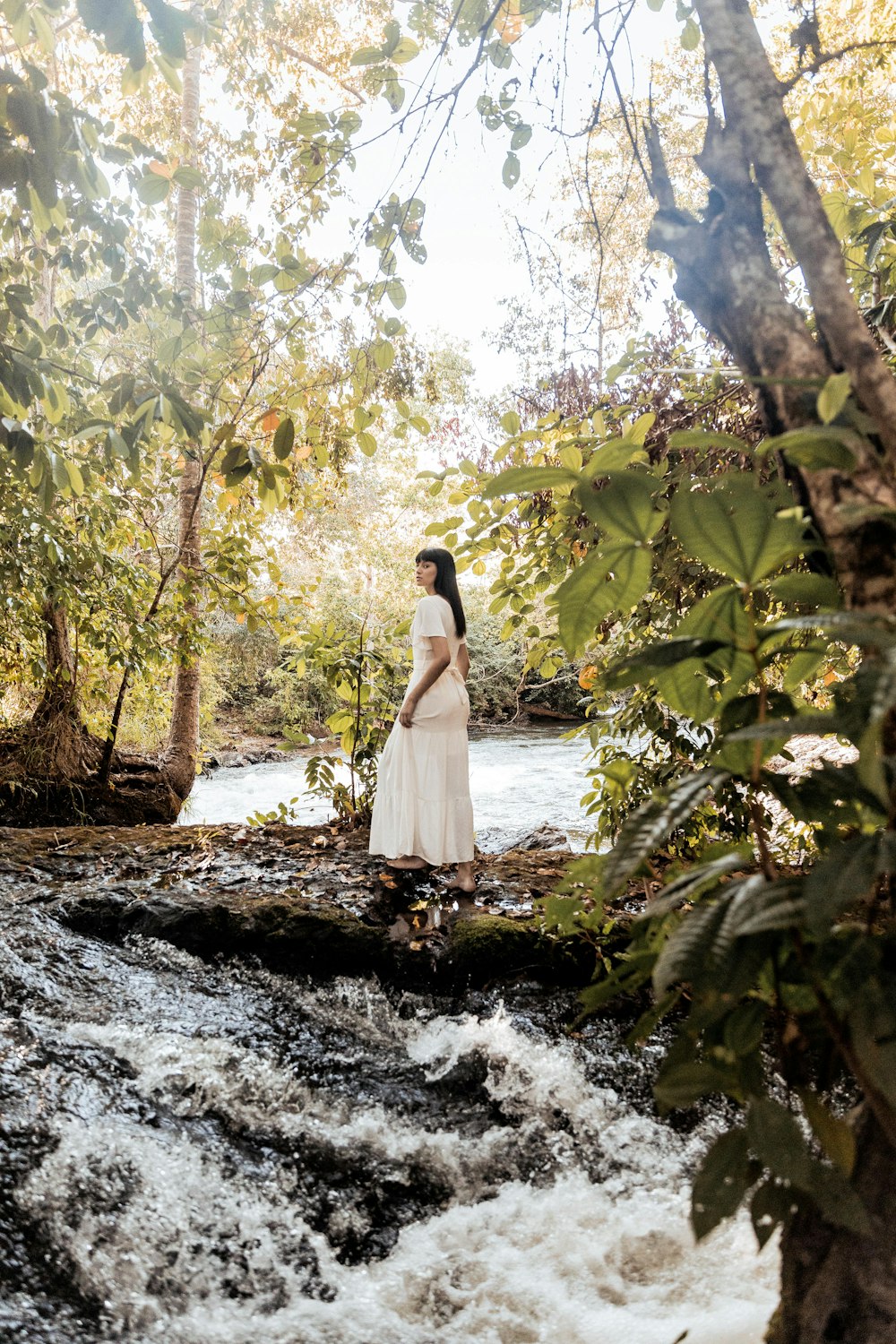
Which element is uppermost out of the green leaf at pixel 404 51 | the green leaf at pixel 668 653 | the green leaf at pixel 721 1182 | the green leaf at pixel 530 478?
the green leaf at pixel 404 51

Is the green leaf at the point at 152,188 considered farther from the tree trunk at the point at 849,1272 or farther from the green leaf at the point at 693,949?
the tree trunk at the point at 849,1272

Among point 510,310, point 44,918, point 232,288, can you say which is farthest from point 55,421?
point 510,310

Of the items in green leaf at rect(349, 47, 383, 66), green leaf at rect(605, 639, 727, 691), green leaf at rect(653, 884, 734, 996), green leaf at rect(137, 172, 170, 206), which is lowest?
green leaf at rect(653, 884, 734, 996)

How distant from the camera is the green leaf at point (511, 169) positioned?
209 cm

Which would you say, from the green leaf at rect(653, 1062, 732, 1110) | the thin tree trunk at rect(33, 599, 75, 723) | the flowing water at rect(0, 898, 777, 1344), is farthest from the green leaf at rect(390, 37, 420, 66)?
the thin tree trunk at rect(33, 599, 75, 723)

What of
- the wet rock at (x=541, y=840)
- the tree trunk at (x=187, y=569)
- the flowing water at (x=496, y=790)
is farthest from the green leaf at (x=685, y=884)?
the tree trunk at (x=187, y=569)

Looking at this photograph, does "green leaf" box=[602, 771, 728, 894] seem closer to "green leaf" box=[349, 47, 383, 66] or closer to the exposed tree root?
"green leaf" box=[349, 47, 383, 66]

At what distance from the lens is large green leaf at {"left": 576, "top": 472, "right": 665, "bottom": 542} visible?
998 mm

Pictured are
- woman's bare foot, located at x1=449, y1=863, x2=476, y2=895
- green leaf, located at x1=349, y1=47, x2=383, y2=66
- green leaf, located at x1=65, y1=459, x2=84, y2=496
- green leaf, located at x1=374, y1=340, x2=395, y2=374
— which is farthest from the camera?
woman's bare foot, located at x1=449, y1=863, x2=476, y2=895

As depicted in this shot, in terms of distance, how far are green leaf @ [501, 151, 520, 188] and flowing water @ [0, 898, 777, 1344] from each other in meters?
2.65

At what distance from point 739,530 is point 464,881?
3235 millimetres

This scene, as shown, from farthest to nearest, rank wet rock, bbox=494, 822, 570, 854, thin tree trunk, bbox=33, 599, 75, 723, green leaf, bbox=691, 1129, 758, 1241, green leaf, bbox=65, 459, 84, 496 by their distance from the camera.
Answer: thin tree trunk, bbox=33, 599, 75, 723
wet rock, bbox=494, 822, 570, 854
green leaf, bbox=65, 459, 84, 496
green leaf, bbox=691, 1129, 758, 1241

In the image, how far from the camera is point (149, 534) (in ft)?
19.5

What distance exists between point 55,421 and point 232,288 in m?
0.81
